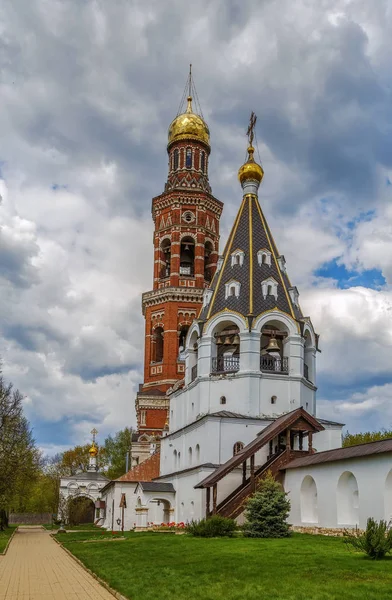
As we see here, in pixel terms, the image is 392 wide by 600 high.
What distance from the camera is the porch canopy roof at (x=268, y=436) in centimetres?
2488

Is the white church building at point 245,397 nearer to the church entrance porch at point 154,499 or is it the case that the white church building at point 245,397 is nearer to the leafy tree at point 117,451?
the church entrance porch at point 154,499

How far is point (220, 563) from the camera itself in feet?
45.7

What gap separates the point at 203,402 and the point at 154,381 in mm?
18972

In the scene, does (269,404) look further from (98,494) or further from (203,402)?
(98,494)

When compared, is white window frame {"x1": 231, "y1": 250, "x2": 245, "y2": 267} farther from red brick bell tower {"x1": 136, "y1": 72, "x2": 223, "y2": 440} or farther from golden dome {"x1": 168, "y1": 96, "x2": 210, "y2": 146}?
golden dome {"x1": 168, "y1": 96, "x2": 210, "y2": 146}

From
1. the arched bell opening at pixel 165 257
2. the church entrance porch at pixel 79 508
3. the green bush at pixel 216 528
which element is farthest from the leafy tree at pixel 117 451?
the green bush at pixel 216 528

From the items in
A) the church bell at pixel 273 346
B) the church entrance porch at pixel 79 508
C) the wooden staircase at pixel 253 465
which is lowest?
the church entrance porch at pixel 79 508

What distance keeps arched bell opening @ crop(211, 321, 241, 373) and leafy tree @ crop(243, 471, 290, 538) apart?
11565 millimetres

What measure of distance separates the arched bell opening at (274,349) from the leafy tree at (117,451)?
135 ft

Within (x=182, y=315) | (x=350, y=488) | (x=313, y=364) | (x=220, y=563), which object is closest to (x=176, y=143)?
(x=182, y=315)

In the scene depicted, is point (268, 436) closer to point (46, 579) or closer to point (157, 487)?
point (157, 487)

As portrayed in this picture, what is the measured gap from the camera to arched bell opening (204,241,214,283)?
174 ft

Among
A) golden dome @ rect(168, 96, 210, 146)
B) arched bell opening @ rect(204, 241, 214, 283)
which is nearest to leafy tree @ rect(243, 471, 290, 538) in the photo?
arched bell opening @ rect(204, 241, 214, 283)

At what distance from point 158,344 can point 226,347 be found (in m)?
18.1
